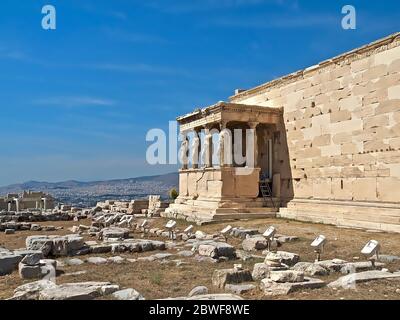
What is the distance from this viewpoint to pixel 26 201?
29.8 m

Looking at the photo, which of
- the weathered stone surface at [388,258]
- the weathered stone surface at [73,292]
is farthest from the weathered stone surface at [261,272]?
the weathered stone surface at [388,258]

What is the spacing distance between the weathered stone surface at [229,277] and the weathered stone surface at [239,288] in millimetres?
171

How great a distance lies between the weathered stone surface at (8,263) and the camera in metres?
8.28

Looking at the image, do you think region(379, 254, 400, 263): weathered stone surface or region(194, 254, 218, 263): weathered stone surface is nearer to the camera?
region(379, 254, 400, 263): weathered stone surface

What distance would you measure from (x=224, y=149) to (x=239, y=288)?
12.4m

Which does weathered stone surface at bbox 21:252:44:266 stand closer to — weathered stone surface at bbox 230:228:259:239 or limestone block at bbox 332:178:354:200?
weathered stone surface at bbox 230:228:259:239

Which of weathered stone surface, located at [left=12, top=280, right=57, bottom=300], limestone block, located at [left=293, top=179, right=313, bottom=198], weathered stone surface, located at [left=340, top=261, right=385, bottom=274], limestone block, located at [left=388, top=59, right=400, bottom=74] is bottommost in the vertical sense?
weathered stone surface, located at [left=340, top=261, right=385, bottom=274]

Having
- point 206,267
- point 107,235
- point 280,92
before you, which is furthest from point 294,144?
point 206,267

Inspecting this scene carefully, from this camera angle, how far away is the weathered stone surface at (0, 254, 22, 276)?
8.28 metres

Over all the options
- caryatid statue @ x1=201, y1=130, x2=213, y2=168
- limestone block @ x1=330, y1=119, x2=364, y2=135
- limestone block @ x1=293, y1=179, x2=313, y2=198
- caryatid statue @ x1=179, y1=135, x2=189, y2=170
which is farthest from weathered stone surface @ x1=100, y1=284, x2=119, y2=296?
caryatid statue @ x1=179, y1=135, x2=189, y2=170

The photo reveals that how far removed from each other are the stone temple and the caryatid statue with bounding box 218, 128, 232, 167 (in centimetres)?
4

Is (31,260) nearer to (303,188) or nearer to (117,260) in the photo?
(117,260)

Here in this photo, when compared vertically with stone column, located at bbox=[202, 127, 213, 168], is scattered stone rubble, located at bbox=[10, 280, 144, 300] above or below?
below
